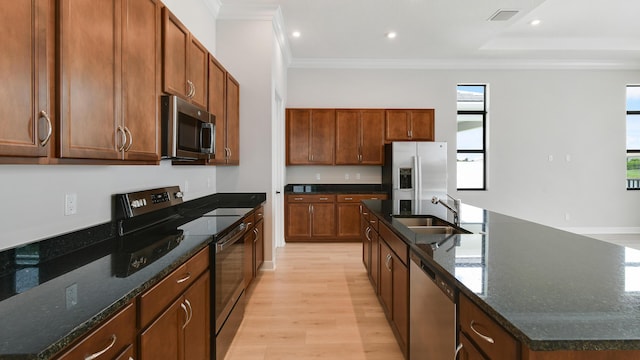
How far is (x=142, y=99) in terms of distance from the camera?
184cm

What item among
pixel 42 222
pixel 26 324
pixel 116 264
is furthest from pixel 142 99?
pixel 26 324

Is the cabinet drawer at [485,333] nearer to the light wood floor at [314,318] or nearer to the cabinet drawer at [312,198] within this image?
the light wood floor at [314,318]

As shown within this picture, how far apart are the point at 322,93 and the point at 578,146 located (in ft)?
16.1

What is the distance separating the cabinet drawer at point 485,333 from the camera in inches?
36.6

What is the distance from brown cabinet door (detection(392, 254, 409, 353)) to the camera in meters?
2.05

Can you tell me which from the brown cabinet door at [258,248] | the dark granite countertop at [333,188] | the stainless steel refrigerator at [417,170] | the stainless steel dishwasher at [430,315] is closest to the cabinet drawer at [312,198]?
the dark granite countertop at [333,188]

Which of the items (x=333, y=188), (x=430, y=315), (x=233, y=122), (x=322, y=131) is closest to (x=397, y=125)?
(x=322, y=131)

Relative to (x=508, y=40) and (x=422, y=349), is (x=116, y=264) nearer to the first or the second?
(x=422, y=349)

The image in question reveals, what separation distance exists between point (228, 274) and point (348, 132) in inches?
157

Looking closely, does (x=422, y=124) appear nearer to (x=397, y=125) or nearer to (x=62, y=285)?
(x=397, y=125)

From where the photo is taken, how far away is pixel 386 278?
2668 mm

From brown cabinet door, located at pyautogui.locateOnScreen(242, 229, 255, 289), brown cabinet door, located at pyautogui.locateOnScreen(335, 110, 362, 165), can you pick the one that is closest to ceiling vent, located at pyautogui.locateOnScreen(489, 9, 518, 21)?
brown cabinet door, located at pyautogui.locateOnScreen(335, 110, 362, 165)

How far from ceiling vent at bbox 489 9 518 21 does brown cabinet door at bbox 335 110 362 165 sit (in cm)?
238

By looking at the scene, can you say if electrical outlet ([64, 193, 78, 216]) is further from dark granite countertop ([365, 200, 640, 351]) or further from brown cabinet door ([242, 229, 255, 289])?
dark granite countertop ([365, 200, 640, 351])
